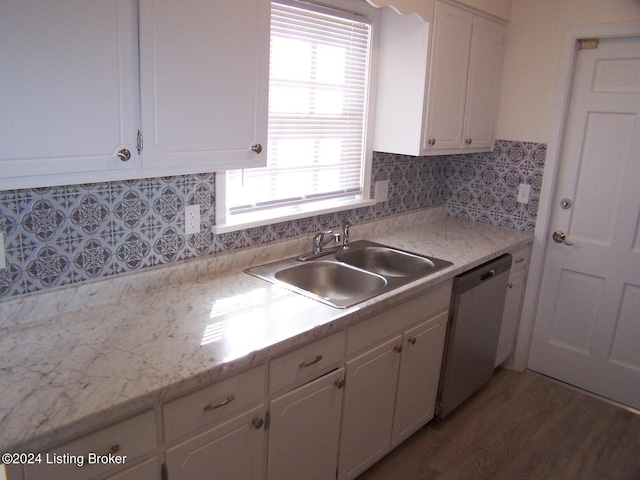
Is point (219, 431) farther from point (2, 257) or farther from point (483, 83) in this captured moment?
point (483, 83)

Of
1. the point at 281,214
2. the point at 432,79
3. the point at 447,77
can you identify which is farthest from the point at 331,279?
the point at 447,77

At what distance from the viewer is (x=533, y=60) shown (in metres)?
3.19

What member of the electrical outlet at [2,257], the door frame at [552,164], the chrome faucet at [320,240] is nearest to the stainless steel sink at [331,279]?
the chrome faucet at [320,240]

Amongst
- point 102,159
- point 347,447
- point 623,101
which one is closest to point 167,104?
point 102,159

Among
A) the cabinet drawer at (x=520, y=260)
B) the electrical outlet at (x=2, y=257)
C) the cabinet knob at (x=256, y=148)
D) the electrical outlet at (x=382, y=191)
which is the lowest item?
the cabinet drawer at (x=520, y=260)

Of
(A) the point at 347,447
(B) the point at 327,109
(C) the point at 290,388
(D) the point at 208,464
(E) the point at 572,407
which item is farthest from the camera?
(E) the point at 572,407

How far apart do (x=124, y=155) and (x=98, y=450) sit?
0.81 meters

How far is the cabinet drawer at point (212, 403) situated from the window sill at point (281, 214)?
77cm

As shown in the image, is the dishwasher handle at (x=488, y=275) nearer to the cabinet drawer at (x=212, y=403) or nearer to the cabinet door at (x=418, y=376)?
the cabinet door at (x=418, y=376)

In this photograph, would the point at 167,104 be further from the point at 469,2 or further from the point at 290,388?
the point at 469,2

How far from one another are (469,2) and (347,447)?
2.35m

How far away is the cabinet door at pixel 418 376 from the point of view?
242 cm

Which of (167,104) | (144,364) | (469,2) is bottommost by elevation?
(144,364)

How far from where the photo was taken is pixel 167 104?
5.30ft
